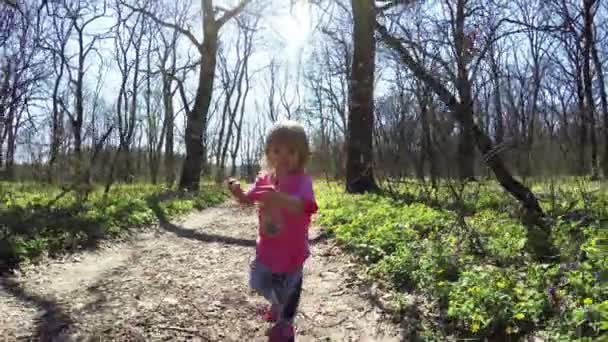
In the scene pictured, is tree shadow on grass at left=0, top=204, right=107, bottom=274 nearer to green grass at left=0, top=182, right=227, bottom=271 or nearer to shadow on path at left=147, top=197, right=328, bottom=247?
green grass at left=0, top=182, right=227, bottom=271

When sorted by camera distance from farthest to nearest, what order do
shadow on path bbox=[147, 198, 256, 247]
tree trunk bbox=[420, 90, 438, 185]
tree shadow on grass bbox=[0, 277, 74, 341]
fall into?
tree trunk bbox=[420, 90, 438, 185] → shadow on path bbox=[147, 198, 256, 247] → tree shadow on grass bbox=[0, 277, 74, 341]

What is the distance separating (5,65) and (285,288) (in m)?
12.5

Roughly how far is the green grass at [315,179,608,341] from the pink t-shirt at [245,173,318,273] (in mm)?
1230

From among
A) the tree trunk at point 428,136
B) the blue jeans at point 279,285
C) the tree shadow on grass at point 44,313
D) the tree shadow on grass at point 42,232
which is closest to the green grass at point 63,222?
the tree shadow on grass at point 42,232

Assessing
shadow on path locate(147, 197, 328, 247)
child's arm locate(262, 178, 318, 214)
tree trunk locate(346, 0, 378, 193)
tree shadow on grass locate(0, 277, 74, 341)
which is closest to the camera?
child's arm locate(262, 178, 318, 214)

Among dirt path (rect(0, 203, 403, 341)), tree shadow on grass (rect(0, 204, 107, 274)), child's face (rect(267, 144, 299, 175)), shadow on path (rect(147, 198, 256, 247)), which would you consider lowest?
dirt path (rect(0, 203, 403, 341))

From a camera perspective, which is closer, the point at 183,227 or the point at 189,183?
the point at 183,227

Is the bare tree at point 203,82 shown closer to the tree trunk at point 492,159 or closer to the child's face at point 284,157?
the tree trunk at point 492,159

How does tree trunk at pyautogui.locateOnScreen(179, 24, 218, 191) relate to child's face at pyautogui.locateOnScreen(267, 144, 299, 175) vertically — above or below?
above

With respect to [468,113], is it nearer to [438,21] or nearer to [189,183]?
[438,21]

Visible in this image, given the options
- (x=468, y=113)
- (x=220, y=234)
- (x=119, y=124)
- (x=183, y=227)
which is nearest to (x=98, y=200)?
(x=183, y=227)

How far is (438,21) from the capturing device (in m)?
8.39

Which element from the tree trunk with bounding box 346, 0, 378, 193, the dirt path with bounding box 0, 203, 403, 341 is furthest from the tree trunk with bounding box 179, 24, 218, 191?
the dirt path with bounding box 0, 203, 403, 341

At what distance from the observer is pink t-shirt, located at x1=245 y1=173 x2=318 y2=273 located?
289 centimetres
